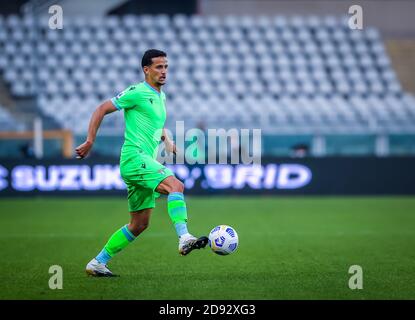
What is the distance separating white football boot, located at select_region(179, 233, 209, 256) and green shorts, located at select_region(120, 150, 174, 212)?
26.5 inches

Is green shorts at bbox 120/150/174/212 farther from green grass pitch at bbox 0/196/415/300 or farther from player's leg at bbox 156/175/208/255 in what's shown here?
green grass pitch at bbox 0/196/415/300

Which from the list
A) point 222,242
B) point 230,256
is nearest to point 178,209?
point 222,242

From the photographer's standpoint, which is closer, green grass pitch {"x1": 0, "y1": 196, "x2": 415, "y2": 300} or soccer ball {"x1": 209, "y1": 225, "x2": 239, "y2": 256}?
green grass pitch {"x1": 0, "y1": 196, "x2": 415, "y2": 300}

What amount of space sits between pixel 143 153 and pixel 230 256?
7.61 ft

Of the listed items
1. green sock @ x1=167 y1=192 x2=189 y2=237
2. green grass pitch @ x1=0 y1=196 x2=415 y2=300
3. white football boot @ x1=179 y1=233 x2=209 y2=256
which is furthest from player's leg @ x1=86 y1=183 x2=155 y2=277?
white football boot @ x1=179 y1=233 x2=209 y2=256

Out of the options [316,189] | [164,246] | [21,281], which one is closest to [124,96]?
[21,281]

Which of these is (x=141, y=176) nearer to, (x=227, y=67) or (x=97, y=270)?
(x=97, y=270)

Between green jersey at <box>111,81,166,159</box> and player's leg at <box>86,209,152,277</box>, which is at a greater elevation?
green jersey at <box>111,81,166,159</box>

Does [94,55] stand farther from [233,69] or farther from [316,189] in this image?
[316,189]

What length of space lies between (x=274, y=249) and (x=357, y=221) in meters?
4.45

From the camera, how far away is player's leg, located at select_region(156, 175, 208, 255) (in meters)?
7.25

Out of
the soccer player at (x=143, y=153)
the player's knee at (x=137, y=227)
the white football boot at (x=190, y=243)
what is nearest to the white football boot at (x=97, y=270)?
the soccer player at (x=143, y=153)

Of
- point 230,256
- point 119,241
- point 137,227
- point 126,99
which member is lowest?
point 230,256

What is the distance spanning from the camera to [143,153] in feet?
25.5
